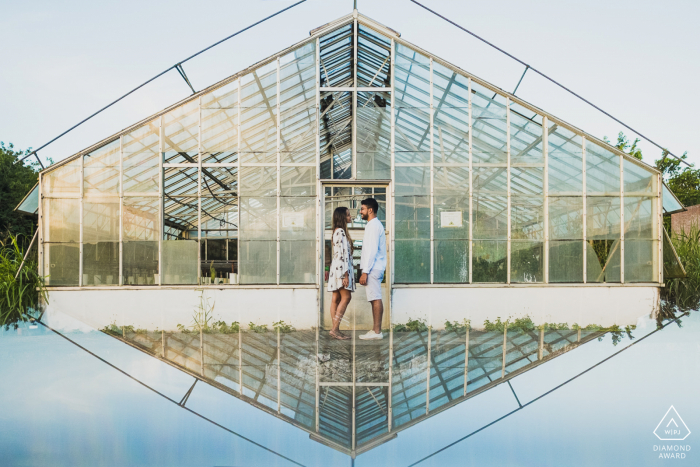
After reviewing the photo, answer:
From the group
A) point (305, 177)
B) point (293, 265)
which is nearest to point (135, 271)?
point (293, 265)

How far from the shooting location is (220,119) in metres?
9.84

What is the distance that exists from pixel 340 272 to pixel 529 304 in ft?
12.3

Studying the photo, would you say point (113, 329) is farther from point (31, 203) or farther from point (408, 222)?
point (408, 222)

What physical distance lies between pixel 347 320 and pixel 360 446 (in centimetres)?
616

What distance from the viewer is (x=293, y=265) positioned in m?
9.49

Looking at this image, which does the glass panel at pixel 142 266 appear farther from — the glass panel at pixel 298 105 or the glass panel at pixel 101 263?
the glass panel at pixel 298 105

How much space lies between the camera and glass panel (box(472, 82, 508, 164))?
9820mm

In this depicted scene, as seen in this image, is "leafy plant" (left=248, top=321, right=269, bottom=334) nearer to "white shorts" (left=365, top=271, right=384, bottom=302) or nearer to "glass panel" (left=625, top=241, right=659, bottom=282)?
"white shorts" (left=365, top=271, right=384, bottom=302)

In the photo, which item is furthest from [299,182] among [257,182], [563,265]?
[563,265]

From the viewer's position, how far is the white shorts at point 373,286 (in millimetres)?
7836

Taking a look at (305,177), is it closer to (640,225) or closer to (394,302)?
(394,302)

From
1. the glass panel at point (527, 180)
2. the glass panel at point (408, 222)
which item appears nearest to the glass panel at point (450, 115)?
the glass panel at point (527, 180)

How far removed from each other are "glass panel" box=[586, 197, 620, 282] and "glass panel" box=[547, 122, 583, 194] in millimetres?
431

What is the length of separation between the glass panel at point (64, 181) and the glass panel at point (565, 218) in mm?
8491
